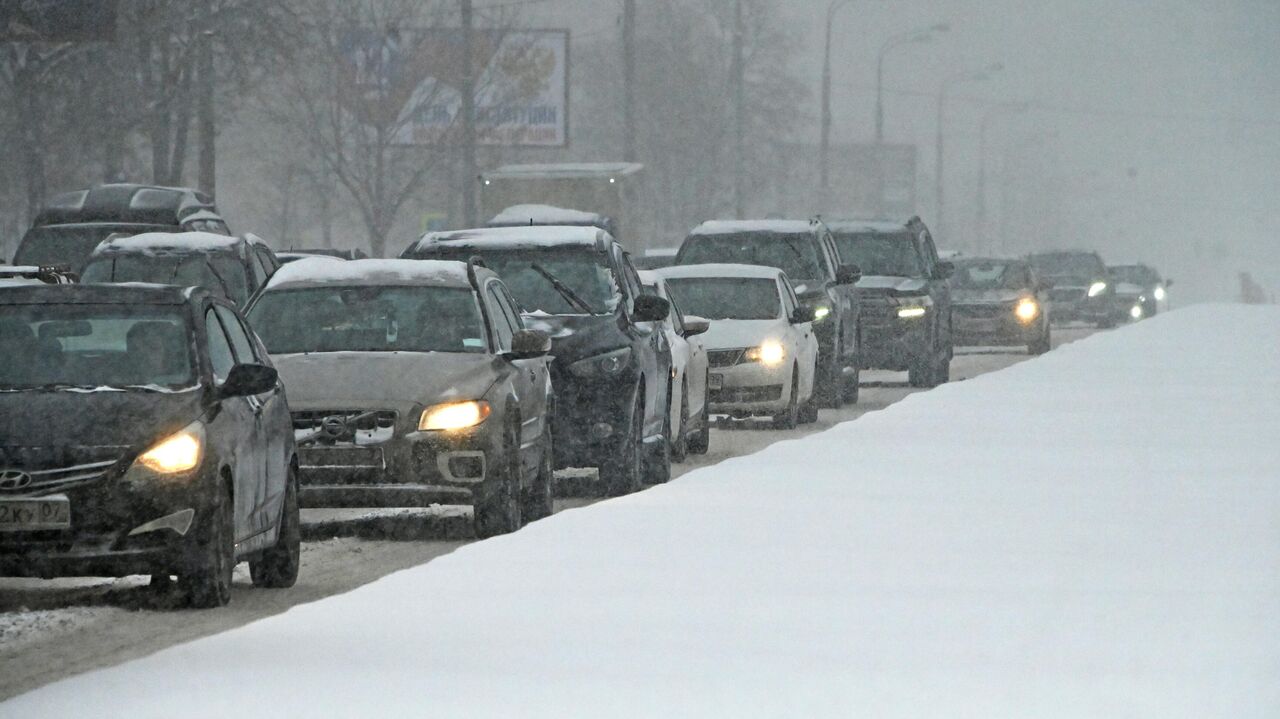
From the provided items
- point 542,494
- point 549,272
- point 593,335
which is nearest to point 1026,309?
point 549,272

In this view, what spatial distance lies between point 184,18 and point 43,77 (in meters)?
2.65

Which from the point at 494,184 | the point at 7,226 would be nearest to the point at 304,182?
the point at 7,226

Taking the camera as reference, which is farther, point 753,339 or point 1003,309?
point 1003,309

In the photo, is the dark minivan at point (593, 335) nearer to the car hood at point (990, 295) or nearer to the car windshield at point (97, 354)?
the car windshield at point (97, 354)

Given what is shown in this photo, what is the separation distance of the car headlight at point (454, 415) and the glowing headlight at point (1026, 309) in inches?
1081

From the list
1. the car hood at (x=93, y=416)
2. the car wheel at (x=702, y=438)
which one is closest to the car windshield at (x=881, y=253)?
the car wheel at (x=702, y=438)

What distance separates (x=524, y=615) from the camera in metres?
9.03

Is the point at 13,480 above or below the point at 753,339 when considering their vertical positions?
above

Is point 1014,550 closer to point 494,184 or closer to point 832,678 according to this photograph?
point 832,678

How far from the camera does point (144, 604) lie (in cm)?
1187

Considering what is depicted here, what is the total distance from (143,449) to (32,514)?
1.67ft

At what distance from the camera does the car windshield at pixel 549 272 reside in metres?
17.9

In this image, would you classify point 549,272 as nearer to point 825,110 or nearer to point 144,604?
point 144,604

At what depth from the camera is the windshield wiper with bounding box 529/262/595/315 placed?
1753 centimetres
